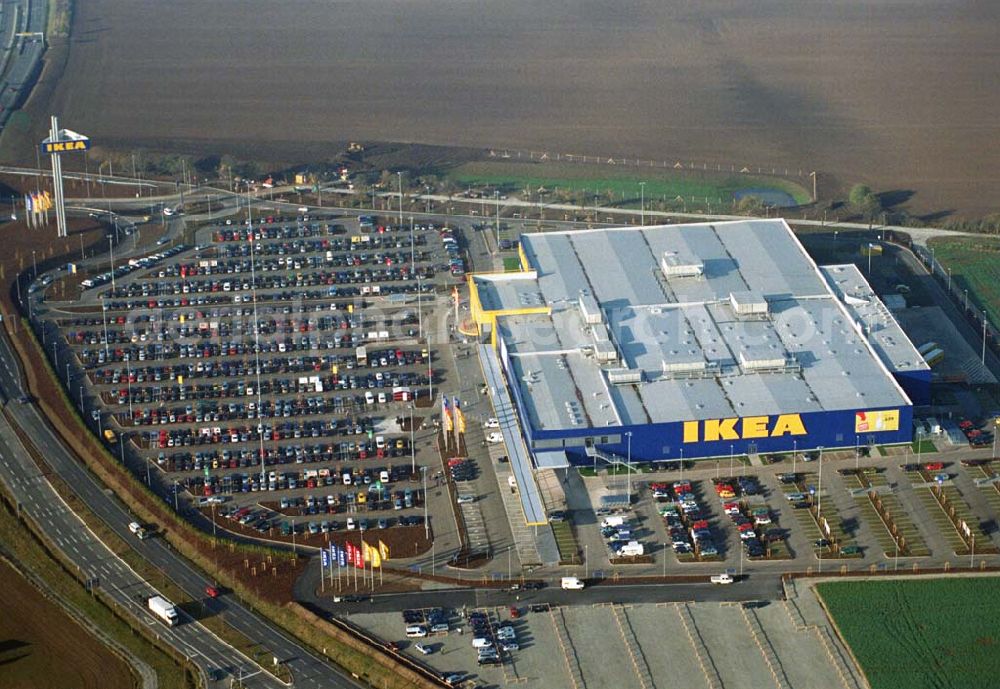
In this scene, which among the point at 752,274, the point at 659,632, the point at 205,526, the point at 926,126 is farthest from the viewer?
the point at 926,126

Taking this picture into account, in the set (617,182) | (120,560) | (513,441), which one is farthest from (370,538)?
(617,182)

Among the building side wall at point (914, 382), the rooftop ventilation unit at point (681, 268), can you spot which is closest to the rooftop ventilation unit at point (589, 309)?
the rooftop ventilation unit at point (681, 268)

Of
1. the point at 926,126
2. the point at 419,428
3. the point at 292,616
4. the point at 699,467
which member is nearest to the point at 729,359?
the point at 699,467

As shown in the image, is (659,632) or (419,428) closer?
(659,632)

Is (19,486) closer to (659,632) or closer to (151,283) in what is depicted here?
(151,283)

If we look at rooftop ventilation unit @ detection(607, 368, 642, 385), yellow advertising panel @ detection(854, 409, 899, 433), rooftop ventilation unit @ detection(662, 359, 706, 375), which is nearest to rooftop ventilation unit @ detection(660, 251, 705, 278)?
rooftop ventilation unit @ detection(662, 359, 706, 375)

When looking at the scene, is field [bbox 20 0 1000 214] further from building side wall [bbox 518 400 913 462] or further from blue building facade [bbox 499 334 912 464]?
building side wall [bbox 518 400 913 462]

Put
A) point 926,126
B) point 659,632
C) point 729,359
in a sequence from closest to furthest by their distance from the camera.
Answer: point 659,632, point 729,359, point 926,126
